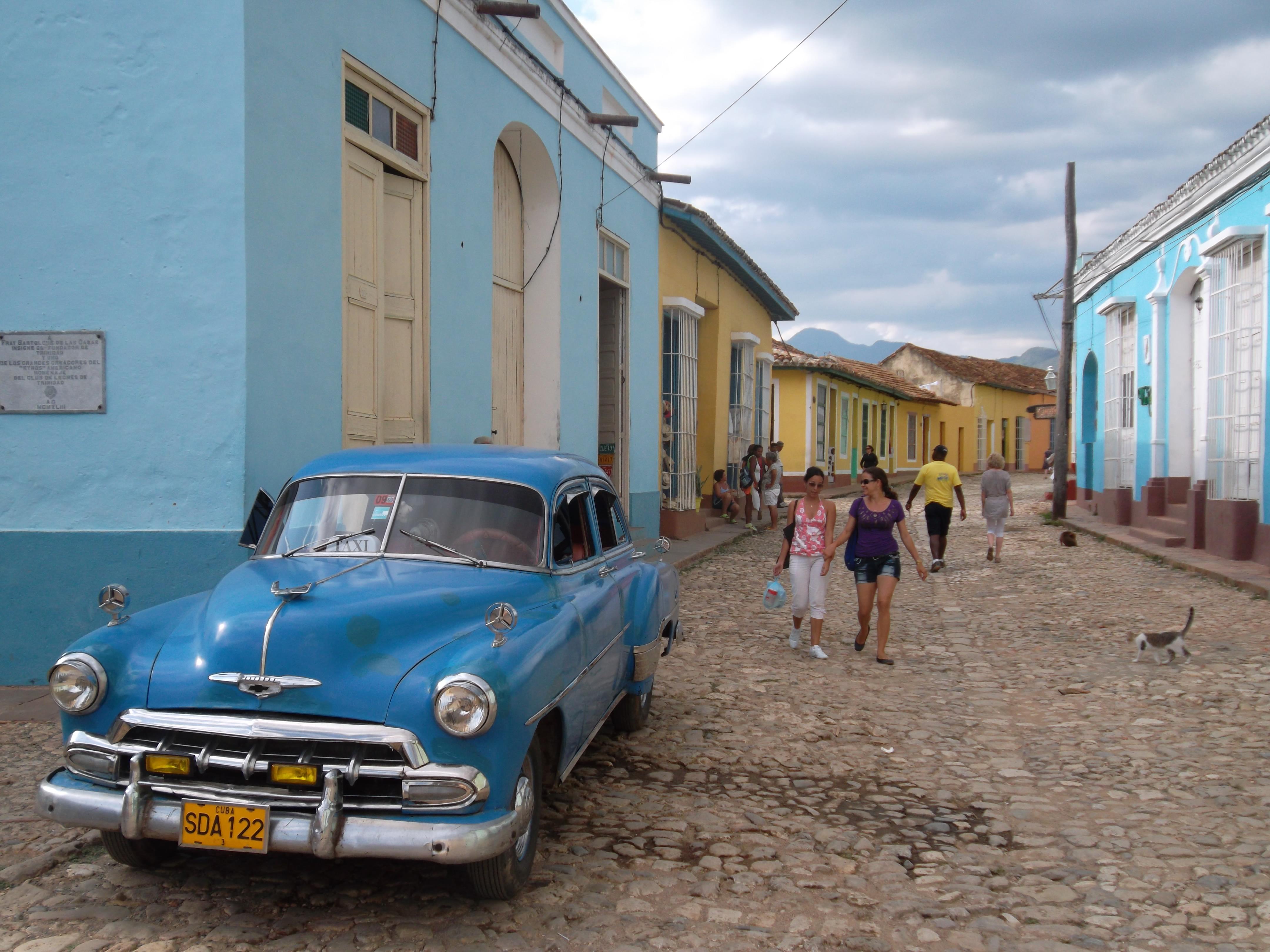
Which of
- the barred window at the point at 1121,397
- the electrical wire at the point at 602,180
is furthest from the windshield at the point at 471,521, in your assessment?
the barred window at the point at 1121,397

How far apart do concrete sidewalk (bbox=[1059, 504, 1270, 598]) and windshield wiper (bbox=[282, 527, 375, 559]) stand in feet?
29.8

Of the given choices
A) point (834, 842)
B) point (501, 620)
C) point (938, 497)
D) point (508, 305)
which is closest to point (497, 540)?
point (501, 620)

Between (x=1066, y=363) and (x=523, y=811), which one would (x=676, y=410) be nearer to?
(x=1066, y=363)

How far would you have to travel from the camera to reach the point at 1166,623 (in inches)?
346

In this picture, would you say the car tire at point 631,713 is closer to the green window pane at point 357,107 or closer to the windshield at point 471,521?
the windshield at point 471,521

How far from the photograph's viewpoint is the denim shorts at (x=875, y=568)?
7.39m

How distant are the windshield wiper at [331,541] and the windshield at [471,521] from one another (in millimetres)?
128

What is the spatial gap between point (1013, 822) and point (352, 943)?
2.68 metres

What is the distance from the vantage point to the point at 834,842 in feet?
13.1

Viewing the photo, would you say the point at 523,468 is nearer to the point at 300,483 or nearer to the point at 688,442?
the point at 300,483

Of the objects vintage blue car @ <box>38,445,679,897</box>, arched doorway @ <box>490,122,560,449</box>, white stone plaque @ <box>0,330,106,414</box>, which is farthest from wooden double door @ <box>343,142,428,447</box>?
vintage blue car @ <box>38,445,679,897</box>

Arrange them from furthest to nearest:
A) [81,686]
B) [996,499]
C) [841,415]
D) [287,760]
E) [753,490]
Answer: [841,415], [753,490], [996,499], [81,686], [287,760]

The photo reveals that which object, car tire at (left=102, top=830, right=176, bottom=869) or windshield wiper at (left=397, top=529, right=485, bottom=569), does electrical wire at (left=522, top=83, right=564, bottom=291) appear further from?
car tire at (left=102, top=830, right=176, bottom=869)

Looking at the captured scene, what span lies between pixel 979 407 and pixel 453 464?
44013 mm
